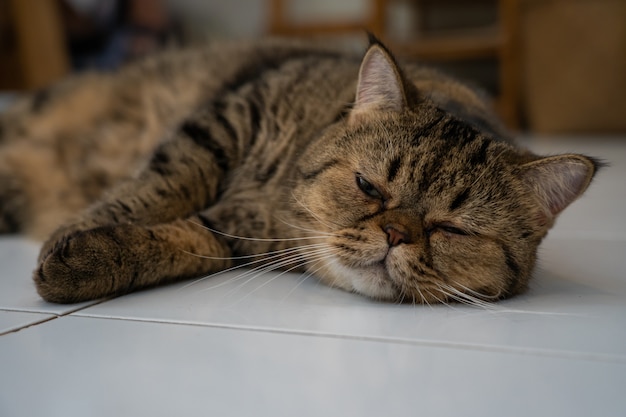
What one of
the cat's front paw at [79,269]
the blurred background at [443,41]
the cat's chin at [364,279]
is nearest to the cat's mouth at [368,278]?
the cat's chin at [364,279]

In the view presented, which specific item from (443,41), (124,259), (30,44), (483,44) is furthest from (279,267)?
(443,41)

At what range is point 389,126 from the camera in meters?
1.40

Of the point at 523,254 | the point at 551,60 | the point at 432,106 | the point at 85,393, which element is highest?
the point at 551,60

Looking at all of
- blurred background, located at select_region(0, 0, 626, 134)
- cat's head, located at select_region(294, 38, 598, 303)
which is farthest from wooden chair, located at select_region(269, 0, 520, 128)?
cat's head, located at select_region(294, 38, 598, 303)

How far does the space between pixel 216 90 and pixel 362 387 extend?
4.65 feet

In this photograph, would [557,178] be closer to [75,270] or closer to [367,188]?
[367,188]

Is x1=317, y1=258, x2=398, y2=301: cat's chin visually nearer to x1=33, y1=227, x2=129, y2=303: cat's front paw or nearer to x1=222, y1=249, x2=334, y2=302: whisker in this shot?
x1=222, y1=249, x2=334, y2=302: whisker

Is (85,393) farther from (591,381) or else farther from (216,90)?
(216,90)

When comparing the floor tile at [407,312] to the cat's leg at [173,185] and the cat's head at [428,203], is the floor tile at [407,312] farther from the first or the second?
the cat's leg at [173,185]

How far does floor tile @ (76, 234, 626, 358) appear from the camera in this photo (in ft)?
3.58

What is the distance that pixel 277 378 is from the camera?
93cm

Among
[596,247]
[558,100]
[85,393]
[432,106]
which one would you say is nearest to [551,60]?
[558,100]

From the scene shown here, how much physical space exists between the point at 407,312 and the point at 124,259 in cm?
57

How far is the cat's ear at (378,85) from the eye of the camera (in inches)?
55.0
